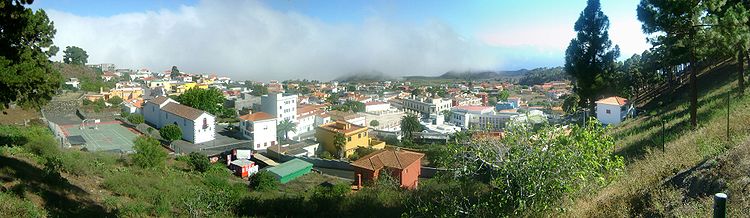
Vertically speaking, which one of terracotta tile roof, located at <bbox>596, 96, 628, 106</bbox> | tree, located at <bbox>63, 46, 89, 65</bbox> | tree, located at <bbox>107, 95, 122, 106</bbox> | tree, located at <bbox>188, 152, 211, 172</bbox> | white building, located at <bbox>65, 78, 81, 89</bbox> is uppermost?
tree, located at <bbox>63, 46, 89, 65</bbox>

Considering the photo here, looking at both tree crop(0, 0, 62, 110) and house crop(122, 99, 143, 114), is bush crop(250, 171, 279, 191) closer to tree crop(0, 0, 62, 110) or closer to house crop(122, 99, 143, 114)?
tree crop(0, 0, 62, 110)

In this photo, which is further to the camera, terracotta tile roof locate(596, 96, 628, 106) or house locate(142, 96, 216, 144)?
house locate(142, 96, 216, 144)

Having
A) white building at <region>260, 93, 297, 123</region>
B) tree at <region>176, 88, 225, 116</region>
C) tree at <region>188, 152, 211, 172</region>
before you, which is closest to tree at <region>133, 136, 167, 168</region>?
tree at <region>188, 152, 211, 172</region>

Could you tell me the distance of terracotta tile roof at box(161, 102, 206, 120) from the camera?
108 feet

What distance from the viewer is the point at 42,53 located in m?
10.1

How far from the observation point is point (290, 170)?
78.3ft

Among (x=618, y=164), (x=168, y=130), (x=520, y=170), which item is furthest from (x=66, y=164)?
(x=168, y=130)

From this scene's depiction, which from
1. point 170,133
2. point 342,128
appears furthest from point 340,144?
point 170,133

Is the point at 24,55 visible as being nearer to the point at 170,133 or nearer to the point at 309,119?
the point at 170,133

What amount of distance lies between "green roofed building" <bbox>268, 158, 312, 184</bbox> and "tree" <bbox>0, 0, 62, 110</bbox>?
13.4 m

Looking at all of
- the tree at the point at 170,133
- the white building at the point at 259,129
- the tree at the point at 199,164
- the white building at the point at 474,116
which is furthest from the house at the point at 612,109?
the tree at the point at 170,133

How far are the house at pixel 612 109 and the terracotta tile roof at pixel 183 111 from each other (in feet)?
91.6

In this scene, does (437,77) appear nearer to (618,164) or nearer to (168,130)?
(168,130)

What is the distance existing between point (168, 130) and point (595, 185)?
3144 centimetres
